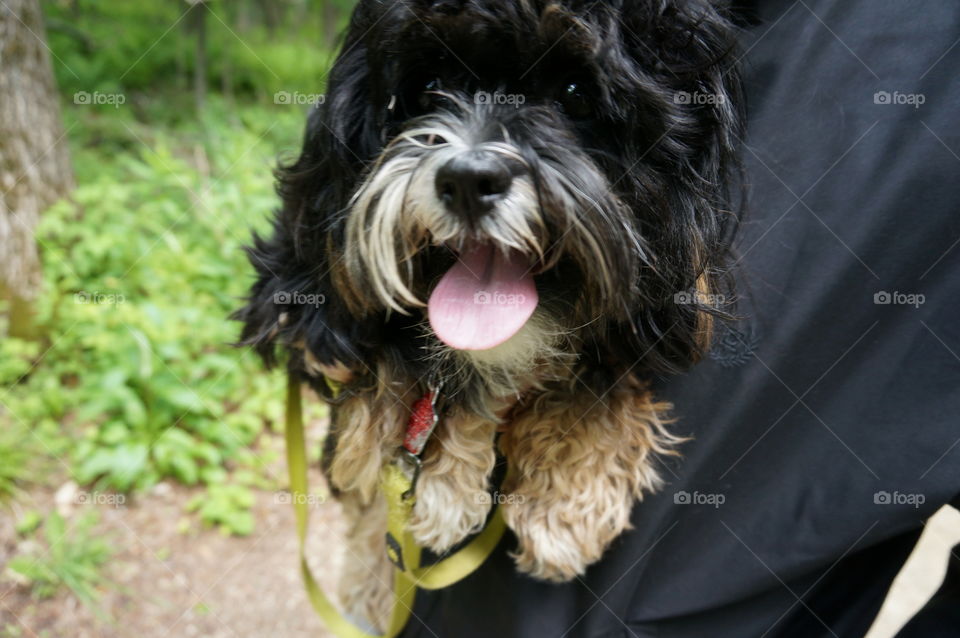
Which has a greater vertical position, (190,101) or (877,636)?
(877,636)

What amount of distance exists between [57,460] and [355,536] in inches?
80.4

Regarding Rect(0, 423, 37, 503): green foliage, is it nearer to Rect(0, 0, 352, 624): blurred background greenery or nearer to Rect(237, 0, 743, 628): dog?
Rect(0, 0, 352, 624): blurred background greenery

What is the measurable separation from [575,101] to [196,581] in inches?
113

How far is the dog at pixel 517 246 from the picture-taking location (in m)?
1.40

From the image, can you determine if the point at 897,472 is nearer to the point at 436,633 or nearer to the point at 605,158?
the point at 605,158

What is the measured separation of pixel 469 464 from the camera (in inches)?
69.0

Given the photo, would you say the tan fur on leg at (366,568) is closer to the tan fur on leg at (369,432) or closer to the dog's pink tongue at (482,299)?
the tan fur on leg at (369,432)

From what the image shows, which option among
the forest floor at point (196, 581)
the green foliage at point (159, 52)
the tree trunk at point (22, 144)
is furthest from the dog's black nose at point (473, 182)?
the green foliage at point (159, 52)

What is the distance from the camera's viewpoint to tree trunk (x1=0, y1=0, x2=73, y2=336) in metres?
3.94

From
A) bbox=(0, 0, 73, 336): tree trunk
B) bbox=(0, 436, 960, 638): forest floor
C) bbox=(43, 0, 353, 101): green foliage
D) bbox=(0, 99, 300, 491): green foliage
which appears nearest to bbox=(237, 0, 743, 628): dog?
bbox=(0, 99, 300, 491): green foliage

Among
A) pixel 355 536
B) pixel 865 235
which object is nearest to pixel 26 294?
pixel 355 536

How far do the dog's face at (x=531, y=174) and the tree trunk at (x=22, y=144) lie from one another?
10.4 ft

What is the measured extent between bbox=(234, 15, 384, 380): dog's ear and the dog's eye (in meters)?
0.40

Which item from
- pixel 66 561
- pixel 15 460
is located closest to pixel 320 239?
pixel 66 561
